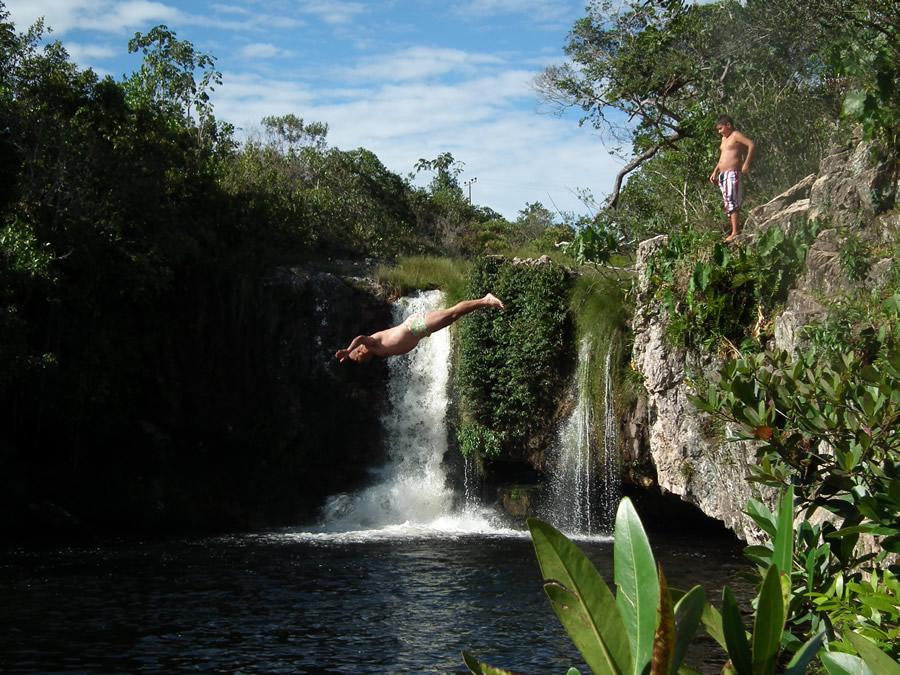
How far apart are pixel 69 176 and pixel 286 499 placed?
706 cm

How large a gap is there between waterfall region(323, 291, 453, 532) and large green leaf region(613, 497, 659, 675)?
53.4 ft

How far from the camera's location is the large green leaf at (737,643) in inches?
78.3

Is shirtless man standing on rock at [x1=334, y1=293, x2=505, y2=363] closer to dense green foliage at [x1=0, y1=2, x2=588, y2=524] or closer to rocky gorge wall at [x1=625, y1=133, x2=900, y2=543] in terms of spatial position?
rocky gorge wall at [x1=625, y1=133, x2=900, y2=543]

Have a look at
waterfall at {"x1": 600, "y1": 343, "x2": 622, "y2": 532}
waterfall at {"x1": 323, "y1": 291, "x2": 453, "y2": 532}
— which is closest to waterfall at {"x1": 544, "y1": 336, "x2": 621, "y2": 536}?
waterfall at {"x1": 600, "y1": 343, "x2": 622, "y2": 532}

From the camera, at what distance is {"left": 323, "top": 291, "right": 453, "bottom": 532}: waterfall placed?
60.0 feet

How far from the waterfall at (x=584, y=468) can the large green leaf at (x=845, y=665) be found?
14.0 meters

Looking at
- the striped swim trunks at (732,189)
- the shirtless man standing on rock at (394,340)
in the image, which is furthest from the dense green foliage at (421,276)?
the shirtless man standing on rock at (394,340)

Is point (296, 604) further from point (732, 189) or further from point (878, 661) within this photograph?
point (878, 661)

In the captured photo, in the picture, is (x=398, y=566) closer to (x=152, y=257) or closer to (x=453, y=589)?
(x=453, y=589)

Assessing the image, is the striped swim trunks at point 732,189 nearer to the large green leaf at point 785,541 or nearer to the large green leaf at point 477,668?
the large green leaf at point 785,541

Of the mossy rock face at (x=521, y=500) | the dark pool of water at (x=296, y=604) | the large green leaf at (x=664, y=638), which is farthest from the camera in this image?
the mossy rock face at (x=521, y=500)

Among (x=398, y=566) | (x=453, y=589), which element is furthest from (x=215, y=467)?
(x=453, y=589)

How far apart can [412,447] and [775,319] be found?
9681 mm

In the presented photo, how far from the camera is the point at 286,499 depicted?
19219 mm
